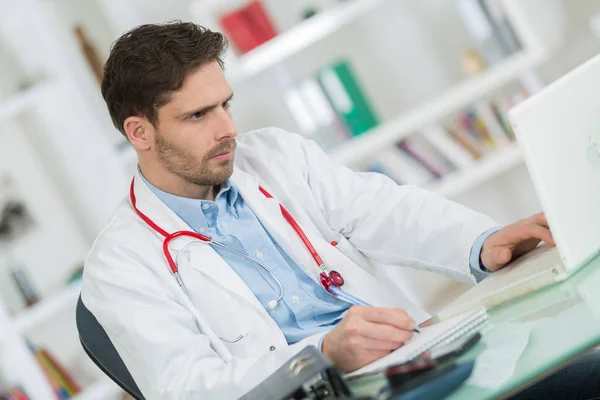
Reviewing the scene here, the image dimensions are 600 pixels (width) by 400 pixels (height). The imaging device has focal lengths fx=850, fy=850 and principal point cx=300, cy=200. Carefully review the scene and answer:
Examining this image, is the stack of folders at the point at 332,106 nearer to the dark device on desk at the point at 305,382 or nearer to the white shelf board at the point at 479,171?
the white shelf board at the point at 479,171

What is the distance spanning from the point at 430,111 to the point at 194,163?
1.98 metres

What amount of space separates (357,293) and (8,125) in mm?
2297

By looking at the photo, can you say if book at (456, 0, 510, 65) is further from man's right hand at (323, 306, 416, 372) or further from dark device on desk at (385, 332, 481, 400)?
dark device on desk at (385, 332, 481, 400)

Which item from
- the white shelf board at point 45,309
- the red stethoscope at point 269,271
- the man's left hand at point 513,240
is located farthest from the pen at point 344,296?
the white shelf board at point 45,309

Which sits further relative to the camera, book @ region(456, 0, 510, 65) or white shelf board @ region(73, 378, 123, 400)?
book @ region(456, 0, 510, 65)

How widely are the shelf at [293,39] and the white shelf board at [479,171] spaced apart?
807 mm

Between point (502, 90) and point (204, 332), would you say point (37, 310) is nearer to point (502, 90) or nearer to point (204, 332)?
point (204, 332)

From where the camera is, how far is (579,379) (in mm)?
1469

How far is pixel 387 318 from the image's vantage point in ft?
4.41

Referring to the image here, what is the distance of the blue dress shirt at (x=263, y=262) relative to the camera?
68.4 inches

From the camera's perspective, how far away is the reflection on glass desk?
3.44ft

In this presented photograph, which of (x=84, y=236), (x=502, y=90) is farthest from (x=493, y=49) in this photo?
(x=84, y=236)

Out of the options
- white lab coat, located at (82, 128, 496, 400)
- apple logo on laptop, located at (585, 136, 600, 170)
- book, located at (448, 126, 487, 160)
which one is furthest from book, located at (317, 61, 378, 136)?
apple logo on laptop, located at (585, 136, 600, 170)

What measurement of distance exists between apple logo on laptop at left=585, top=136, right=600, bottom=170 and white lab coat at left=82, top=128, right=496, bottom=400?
0.35 metres
